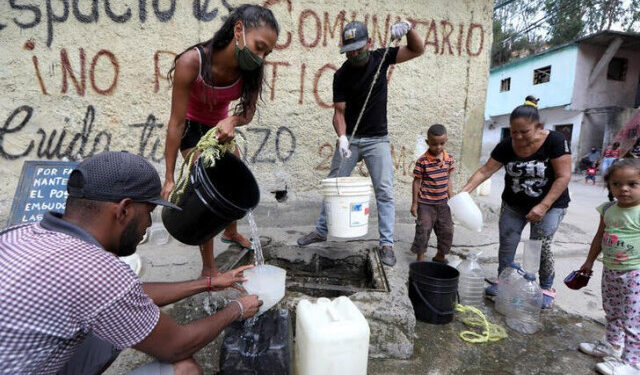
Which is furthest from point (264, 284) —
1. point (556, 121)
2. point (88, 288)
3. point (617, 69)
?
point (617, 69)

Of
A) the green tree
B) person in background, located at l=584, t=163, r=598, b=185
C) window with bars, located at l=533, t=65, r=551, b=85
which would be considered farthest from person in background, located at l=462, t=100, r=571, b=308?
the green tree

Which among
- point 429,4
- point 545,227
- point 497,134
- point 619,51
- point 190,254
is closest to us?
point 545,227

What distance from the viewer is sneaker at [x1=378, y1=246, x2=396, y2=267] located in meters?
2.63

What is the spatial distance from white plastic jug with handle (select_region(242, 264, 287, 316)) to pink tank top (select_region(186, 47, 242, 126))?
1.10 meters

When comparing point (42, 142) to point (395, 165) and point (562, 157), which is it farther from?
point (562, 157)

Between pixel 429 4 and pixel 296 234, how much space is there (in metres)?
2.92

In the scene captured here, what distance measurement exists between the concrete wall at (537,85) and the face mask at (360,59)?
13.5 meters

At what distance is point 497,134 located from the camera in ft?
62.2

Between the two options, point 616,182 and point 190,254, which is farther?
point 190,254

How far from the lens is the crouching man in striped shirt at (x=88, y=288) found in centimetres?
93

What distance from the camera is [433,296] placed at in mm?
2215

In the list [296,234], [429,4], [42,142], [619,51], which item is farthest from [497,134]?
[42,142]

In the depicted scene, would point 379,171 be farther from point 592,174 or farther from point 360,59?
point 592,174

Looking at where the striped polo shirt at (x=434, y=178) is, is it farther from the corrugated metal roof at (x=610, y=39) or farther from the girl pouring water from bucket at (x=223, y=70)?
the corrugated metal roof at (x=610, y=39)
